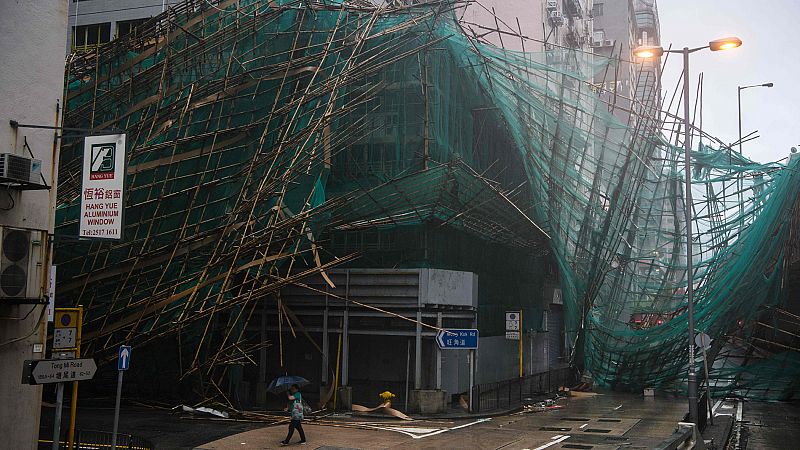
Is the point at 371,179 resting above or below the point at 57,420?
above

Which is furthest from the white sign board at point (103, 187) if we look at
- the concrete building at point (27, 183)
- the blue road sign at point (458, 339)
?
the blue road sign at point (458, 339)

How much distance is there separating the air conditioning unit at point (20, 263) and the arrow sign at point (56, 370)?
190cm

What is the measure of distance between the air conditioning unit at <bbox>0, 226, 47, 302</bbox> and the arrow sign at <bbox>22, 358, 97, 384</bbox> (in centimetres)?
190

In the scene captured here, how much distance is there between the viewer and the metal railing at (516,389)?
27603 mm

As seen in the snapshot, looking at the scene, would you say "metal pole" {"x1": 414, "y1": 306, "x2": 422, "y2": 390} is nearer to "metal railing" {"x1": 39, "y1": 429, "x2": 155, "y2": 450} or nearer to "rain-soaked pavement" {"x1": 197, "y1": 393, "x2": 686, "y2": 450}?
"rain-soaked pavement" {"x1": 197, "y1": 393, "x2": 686, "y2": 450}

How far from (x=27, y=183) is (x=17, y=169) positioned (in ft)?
1.08

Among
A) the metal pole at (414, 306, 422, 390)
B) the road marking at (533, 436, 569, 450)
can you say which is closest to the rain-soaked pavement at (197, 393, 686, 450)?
the road marking at (533, 436, 569, 450)

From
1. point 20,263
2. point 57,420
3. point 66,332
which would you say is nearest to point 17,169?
point 20,263

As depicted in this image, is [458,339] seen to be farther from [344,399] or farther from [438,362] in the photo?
[344,399]

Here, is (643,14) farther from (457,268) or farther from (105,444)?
(105,444)

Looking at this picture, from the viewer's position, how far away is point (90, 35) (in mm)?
38438

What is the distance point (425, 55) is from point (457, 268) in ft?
27.2

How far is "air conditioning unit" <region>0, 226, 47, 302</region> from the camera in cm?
1303

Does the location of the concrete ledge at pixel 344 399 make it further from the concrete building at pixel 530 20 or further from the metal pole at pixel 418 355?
the concrete building at pixel 530 20
